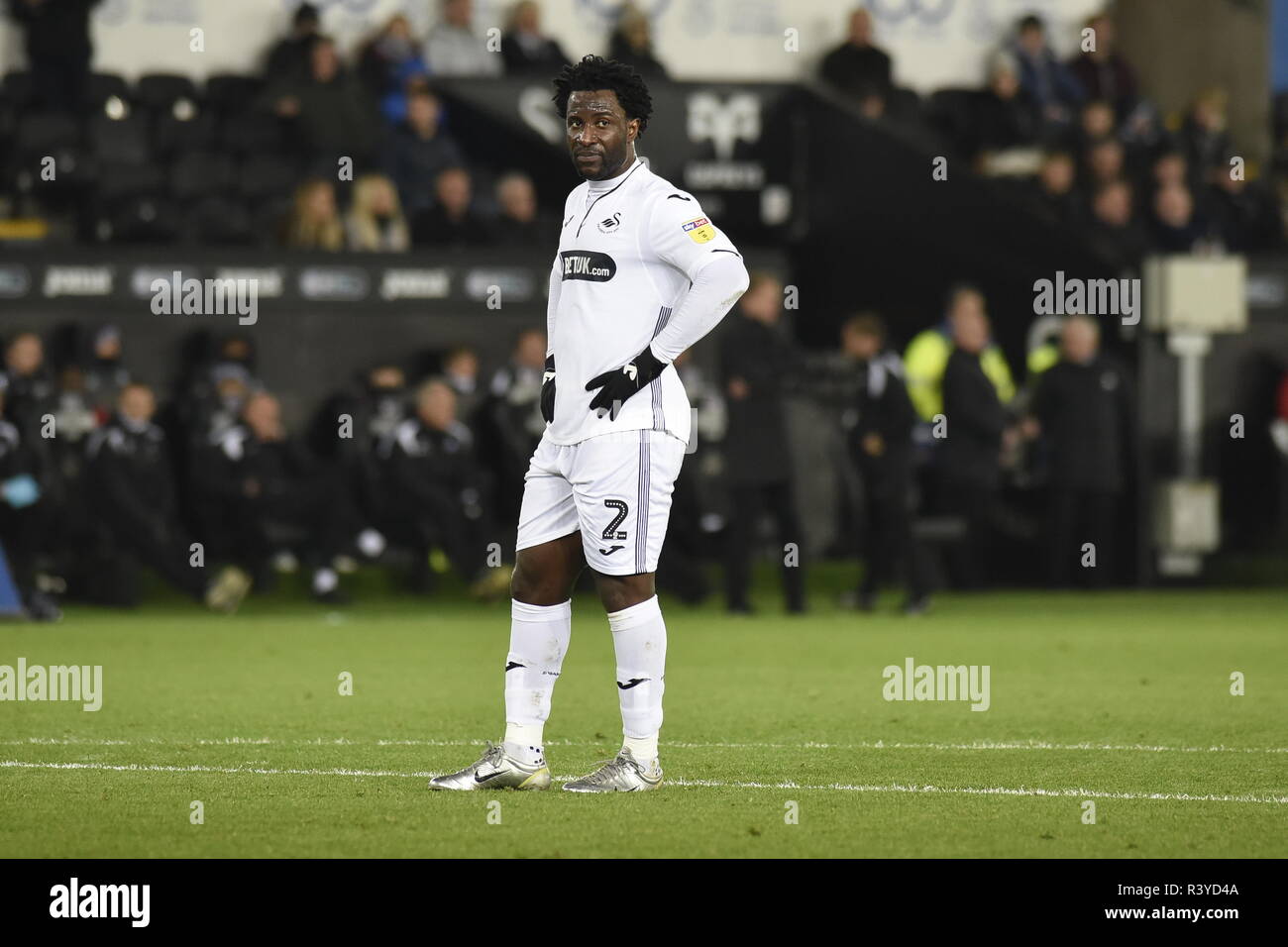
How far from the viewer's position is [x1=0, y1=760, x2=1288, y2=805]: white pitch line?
750 cm

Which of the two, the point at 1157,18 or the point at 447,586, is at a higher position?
the point at 1157,18

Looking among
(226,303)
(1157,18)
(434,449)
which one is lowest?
(434,449)

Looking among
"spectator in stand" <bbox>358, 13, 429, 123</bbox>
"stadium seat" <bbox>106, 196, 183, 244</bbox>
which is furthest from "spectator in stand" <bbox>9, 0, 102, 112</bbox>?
"spectator in stand" <bbox>358, 13, 429, 123</bbox>

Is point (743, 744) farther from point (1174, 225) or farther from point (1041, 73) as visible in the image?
point (1041, 73)

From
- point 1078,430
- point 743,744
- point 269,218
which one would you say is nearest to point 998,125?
point 1078,430

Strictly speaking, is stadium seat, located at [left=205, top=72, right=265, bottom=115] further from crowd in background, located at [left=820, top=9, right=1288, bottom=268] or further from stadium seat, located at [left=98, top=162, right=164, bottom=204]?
crowd in background, located at [left=820, top=9, right=1288, bottom=268]

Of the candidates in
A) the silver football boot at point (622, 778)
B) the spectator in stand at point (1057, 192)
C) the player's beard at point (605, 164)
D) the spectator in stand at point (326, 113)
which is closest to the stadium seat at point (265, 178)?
the spectator in stand at point (326, 113)

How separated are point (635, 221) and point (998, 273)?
11.8m

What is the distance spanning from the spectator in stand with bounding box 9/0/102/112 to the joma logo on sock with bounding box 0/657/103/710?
8.27 meters

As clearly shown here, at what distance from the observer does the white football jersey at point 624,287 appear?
291 inches

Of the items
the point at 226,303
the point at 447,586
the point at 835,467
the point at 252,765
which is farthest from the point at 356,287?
the point at 252,765

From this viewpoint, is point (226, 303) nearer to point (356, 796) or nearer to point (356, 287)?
point (356, 287)

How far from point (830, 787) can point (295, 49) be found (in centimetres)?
1346
